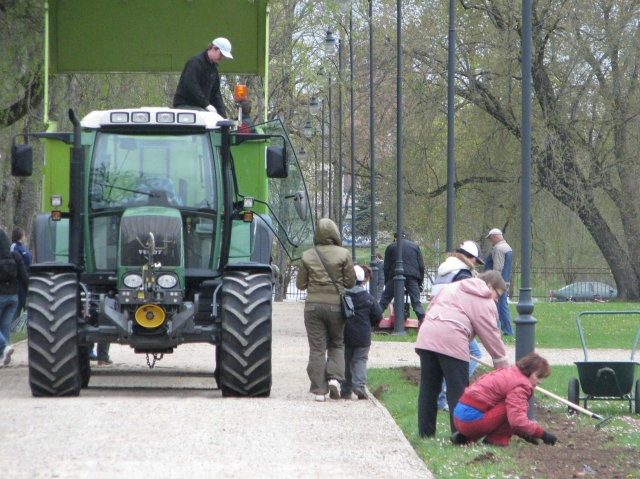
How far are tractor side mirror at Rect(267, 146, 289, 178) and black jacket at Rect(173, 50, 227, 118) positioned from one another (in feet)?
4.28

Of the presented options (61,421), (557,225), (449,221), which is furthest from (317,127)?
(61,421)

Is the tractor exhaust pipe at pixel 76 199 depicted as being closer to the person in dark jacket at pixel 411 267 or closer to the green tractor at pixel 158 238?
the green tractor at pixel 158 238

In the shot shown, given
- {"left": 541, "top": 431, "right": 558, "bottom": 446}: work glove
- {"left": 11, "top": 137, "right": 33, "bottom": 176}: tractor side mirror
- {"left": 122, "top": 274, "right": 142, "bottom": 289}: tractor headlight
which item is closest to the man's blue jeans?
{"left": 11, "top": 137, "right": 33, "bottom": 176}: tractor side mirror

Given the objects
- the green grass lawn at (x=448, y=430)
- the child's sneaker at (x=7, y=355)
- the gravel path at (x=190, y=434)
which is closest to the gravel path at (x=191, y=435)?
the gravel path at (x=190, y=434)

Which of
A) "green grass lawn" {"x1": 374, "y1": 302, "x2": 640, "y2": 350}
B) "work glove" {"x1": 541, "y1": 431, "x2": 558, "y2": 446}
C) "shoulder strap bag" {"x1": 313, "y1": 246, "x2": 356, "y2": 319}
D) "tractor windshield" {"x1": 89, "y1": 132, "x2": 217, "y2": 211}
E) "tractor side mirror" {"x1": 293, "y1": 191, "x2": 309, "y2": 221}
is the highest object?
"tractor windshield" {"x1": 89, "y1": 132, "x2": 217, "y2": 211}

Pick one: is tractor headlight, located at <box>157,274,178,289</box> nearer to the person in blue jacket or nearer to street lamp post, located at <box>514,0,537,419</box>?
street lamp post, located at <box>514,0,537,419</box>

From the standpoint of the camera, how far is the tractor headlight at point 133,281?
11148 millimetres

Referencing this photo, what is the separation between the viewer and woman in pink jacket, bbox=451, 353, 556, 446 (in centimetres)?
816

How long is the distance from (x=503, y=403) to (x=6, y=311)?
840 cm

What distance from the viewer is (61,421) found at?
9.44 m

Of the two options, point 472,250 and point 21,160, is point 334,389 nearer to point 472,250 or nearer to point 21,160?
point 472,250

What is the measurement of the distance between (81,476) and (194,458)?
3.09 ft

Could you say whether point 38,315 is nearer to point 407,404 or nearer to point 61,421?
point 61,421

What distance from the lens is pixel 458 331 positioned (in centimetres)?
859
